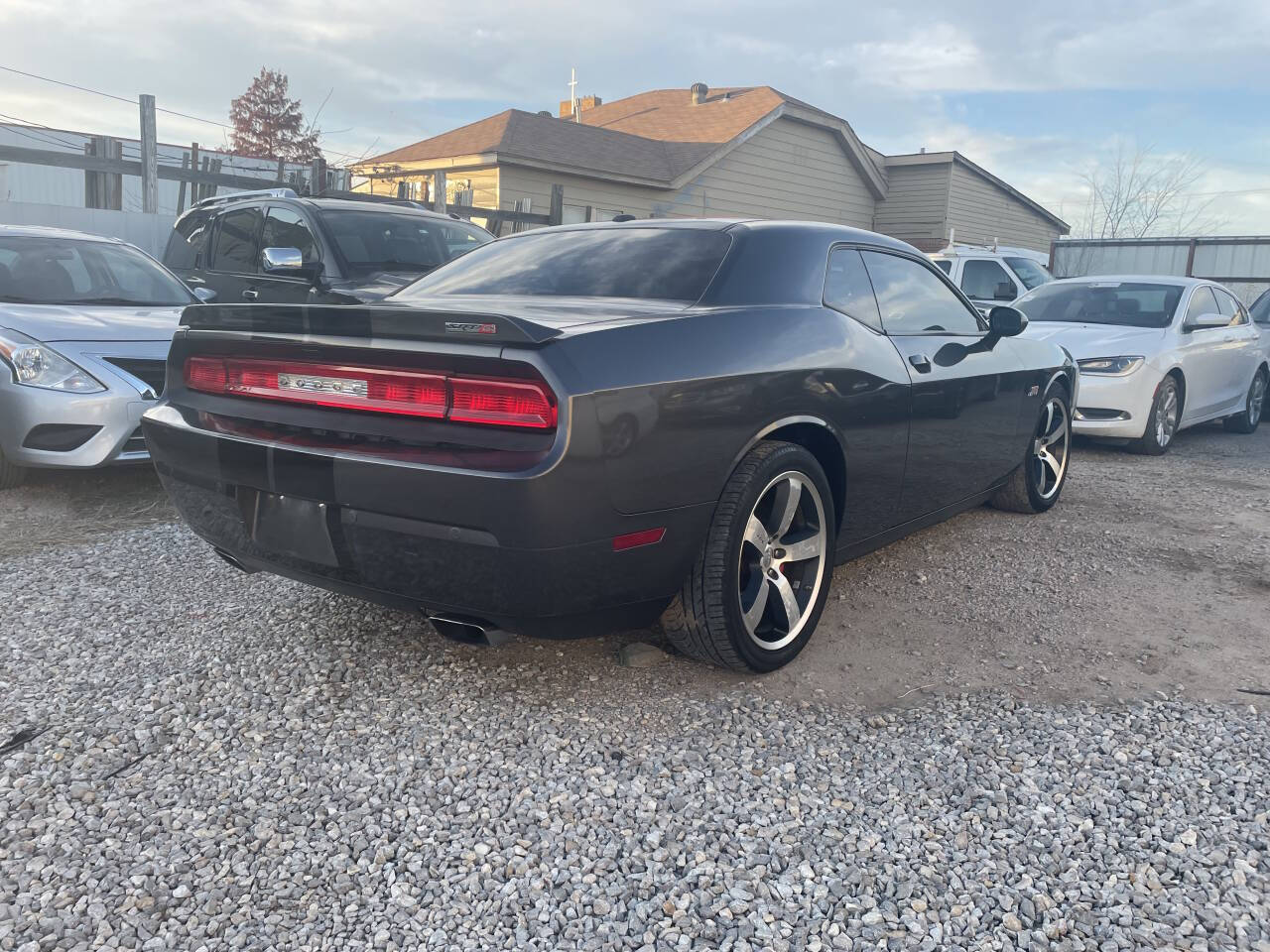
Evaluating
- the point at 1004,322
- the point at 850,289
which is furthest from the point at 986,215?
the point at 850,289

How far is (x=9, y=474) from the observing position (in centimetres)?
572

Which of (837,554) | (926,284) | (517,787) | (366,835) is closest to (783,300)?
(837,554)

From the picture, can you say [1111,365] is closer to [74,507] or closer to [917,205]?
[74,507]

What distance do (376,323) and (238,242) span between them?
19.4 ft

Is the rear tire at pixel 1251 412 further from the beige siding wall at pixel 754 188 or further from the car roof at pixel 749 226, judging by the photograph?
the beige siding wall at pixel 754 188

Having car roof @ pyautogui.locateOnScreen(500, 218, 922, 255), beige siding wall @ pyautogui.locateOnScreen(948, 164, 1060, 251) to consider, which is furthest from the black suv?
beige siding wall @ pyautogui.locateOnScreen(948, 164, 1060, 251)

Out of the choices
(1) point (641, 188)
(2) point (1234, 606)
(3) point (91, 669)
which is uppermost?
(1) point (641, 188)

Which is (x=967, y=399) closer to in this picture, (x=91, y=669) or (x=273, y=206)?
(x=91, y=669)

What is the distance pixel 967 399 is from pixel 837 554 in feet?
3.76

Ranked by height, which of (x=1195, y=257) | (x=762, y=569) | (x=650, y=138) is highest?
(x=650, y=138)

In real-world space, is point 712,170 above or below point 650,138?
below

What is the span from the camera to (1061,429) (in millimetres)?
5855

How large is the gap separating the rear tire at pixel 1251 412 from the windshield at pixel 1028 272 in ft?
14.0

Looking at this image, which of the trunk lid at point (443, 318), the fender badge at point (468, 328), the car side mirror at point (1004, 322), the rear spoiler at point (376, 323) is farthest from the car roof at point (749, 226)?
the fender badge at point (468, 328)
